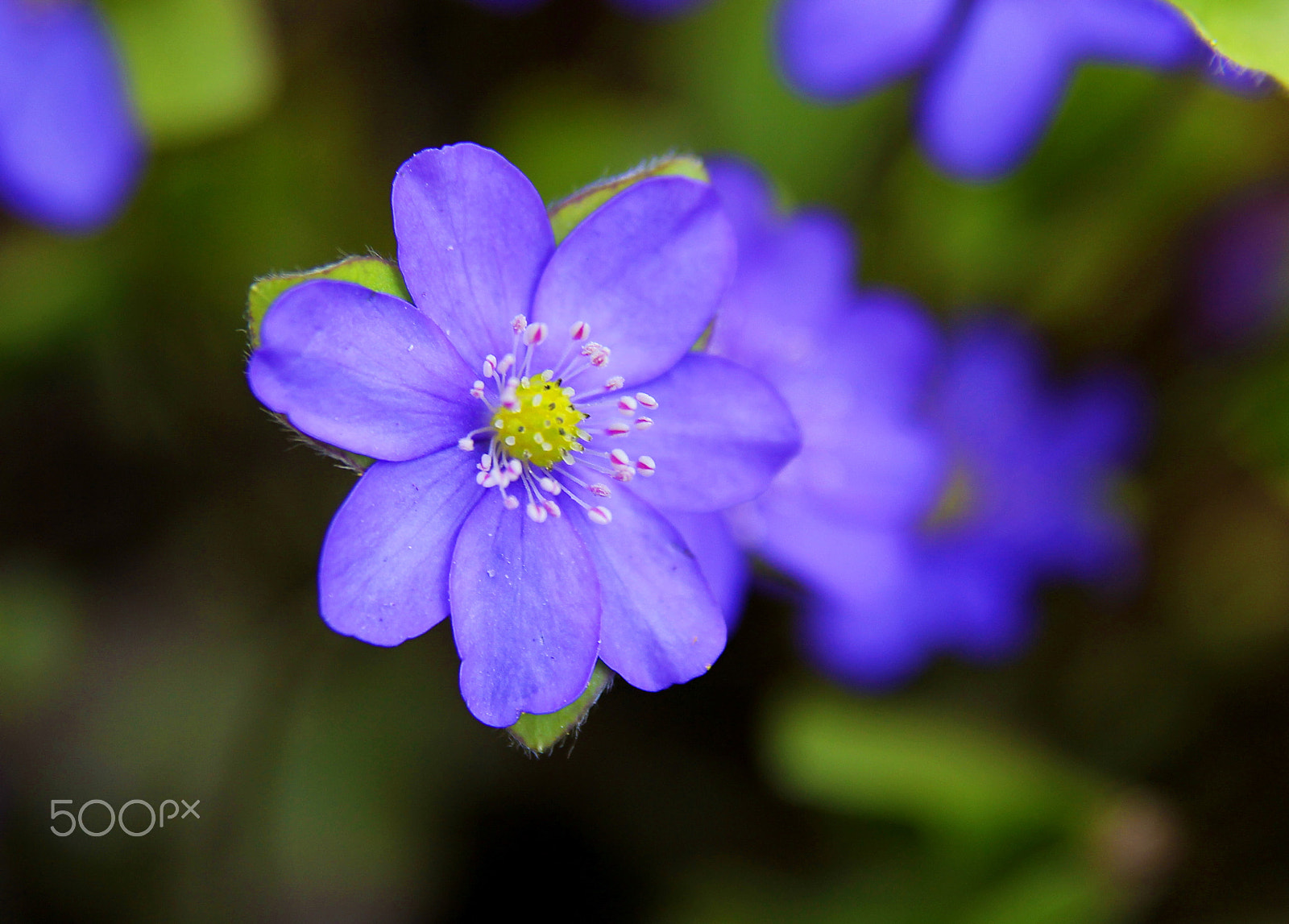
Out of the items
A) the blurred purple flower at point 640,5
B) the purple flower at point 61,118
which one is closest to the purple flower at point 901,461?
the blurred purple flower at point 640,5

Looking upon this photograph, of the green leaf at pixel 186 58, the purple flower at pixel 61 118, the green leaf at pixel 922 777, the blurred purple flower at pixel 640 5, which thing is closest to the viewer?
the purple flower at pixel 61 118

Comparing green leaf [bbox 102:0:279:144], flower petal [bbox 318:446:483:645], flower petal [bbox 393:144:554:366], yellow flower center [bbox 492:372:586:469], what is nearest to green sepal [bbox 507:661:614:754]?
flower petal [bbox 318:446:483:645]

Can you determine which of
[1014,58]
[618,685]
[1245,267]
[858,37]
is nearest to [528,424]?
[858,37]

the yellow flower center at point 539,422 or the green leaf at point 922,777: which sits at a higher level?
the yellow flower center at point 539,422

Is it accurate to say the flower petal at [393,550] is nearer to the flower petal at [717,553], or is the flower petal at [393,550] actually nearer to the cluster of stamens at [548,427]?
the cluster of stamens at [548,427]

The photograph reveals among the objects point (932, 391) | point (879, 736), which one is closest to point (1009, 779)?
point (879, 736)
